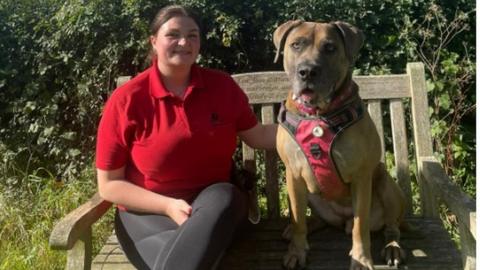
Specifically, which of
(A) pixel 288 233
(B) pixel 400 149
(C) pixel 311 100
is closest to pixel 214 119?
(C) pixel 311 100

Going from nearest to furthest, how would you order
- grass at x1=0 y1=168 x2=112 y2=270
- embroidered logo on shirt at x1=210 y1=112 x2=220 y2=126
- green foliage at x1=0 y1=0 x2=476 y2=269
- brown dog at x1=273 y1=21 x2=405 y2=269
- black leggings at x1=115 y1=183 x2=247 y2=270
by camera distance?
black leggings at x1=115 y1=183 x2=247 y2=270
brown dog at x1=273 y1=21 x2=405 y2=269
embroidered logo on shirt at x1=210 y1=112 x2=220 y2=126
grass at x1=0 y1=168 x2=112 y2=270
green foliage at x1=0 y1=0 x2=476 y2=269

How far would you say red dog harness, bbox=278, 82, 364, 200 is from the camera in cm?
253

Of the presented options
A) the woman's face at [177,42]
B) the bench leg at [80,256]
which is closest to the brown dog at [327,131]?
the woman's face at [177,42]

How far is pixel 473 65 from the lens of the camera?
4.16 metres

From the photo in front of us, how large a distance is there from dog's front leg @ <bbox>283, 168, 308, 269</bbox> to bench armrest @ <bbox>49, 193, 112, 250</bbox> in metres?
0.84

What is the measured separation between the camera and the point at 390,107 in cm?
324

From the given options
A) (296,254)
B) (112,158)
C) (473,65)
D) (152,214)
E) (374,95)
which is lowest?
(296,254)

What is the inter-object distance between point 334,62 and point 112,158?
1.05m

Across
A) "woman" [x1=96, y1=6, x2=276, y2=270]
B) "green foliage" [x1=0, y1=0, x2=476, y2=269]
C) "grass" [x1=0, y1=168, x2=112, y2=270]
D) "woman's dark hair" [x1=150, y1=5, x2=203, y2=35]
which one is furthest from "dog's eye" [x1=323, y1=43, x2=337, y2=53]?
"grass" [x1=0, y1=168, x2=112, y2=270]

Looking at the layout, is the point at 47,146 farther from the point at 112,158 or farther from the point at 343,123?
the point at 343,123

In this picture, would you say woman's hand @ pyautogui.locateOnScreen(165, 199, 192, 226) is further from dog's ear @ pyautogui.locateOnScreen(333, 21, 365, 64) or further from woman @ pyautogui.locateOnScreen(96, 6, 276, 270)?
dog's ear @ pyautogui.locateOnScreen(333, 21, 365, 64)

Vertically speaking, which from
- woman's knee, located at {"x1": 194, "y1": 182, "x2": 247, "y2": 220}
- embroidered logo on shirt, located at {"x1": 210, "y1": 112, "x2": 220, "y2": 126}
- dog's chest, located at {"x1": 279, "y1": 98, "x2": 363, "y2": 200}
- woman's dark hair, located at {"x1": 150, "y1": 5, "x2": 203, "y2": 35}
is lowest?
woman's knee, located at {"x1": 194, "y1": 182, "x2": 247, "y2": 220}

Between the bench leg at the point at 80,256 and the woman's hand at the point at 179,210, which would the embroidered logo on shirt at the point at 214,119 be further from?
the bench leg at the point at 80,256

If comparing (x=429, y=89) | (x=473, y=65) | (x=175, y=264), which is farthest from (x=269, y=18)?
(x=175, y=264)
